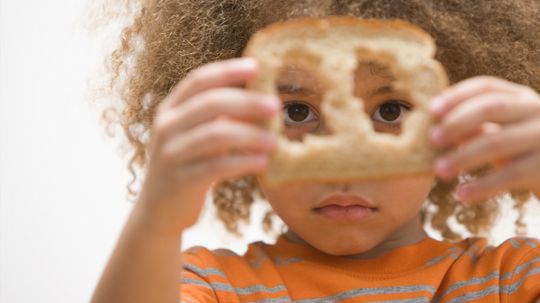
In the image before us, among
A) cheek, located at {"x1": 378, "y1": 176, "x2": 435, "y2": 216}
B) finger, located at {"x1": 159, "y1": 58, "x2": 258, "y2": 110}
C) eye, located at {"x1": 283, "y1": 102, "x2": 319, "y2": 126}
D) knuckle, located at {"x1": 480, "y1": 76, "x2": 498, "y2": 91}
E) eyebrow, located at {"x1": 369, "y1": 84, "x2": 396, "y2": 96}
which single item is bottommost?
finger, located at {"x1": 159, "y1": 58, "x2": 258, "y2": 110}

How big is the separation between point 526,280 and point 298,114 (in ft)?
1.16

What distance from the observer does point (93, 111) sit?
1.37m

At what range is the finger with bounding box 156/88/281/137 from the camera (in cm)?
67

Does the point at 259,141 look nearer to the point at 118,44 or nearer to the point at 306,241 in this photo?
the point at 306,241

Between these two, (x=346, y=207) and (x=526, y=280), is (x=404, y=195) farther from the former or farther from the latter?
(x=526, y=280)

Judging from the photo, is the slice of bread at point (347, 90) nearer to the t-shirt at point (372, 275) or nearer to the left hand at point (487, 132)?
the left hand at point (487, 132)

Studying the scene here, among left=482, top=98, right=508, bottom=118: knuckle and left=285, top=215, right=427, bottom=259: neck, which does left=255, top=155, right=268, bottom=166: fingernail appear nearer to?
left=482, top=98, right=508, bottom=118: knuckle

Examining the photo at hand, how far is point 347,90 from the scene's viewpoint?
735 mm

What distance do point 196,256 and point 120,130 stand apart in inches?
14.6

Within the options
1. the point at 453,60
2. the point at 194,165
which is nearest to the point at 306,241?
the point at 453,60

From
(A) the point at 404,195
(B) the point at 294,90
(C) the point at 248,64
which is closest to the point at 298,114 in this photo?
(B) the point at 294,90

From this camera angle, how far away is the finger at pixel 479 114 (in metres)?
0.68

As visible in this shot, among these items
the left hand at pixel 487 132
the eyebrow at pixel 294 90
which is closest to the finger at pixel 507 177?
the left hand at pixel 487 132

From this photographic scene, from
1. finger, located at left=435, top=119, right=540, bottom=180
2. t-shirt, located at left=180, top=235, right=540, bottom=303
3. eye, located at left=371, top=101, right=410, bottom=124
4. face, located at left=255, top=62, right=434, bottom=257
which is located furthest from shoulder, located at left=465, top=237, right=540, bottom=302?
finger, located at left=435, top=119, right=540, bottom=180
